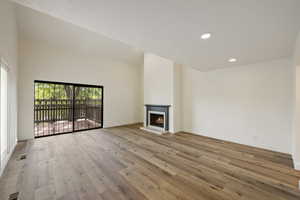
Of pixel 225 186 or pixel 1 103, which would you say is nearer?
pixel 225 186

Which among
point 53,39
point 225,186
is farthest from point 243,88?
point 53,39

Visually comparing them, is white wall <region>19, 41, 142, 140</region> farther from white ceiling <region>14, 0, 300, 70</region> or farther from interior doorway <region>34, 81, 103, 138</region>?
white ceiling <region>14, 0, 300, 70</region>

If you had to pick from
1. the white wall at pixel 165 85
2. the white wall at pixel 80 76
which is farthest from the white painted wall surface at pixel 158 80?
the white wall at pixel 80 76

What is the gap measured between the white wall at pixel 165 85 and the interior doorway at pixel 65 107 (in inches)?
96.0

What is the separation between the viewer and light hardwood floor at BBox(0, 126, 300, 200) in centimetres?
168

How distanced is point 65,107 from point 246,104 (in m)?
6.31

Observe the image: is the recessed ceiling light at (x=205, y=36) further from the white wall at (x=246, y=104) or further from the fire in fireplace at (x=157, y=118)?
the fire in fireplace at (x=157, y=118)

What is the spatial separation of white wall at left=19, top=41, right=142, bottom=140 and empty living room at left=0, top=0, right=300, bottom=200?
4cm

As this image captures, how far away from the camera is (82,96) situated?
5117 mm

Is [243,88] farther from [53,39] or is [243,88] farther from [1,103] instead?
[53,39]

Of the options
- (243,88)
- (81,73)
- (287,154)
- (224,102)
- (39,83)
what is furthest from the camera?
(81,73)

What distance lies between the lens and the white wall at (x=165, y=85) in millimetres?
4766

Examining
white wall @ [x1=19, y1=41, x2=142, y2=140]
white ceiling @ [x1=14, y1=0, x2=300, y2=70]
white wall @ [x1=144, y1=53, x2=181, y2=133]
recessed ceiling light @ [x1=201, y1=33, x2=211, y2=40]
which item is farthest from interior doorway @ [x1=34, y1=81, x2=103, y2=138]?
recessed ceiling light @ [x1=201, y1=33, x2=211, y2=40]

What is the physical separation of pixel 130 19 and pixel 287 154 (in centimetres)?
453
